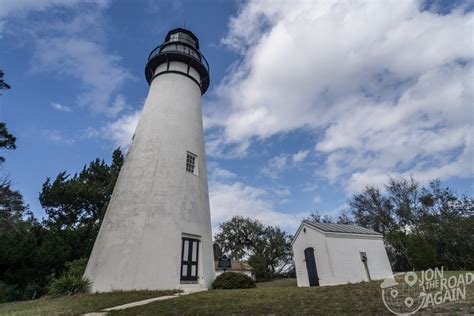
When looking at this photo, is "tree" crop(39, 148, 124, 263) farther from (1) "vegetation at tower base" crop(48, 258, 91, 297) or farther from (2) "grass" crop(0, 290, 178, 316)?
(2) "grass" crop(0, 290, 178, 316)

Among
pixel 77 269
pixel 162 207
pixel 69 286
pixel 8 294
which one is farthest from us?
pixel 77 269

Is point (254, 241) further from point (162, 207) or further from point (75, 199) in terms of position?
point (162, 207)

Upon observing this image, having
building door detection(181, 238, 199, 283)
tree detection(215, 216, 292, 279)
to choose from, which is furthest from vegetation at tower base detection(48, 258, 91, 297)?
tree detection(215, 216, 292, 279)

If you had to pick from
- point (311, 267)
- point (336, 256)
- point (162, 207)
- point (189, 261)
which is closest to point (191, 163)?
point (162, 207)

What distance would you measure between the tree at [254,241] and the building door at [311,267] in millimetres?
27091

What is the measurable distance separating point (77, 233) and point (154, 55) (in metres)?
12.4

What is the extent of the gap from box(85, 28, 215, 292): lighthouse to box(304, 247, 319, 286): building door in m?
5.54

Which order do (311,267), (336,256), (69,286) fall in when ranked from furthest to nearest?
(311,267) < (336,256) < (69,286)

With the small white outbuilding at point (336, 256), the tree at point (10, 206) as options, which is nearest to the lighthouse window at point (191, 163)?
the small white outbuilding at point (336, 256)

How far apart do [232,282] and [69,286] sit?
635 centimetres

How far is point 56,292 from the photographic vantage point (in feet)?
31.0

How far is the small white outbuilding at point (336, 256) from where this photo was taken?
1275 centimetres

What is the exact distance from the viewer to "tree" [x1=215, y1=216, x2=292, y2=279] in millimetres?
40156

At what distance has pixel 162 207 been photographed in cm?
1082
